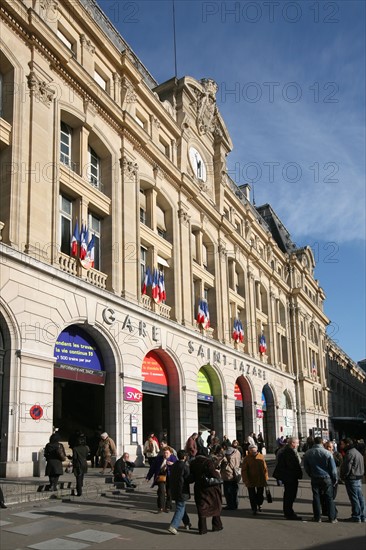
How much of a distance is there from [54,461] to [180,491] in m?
5.53

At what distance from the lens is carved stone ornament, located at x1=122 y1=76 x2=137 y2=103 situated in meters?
26.9

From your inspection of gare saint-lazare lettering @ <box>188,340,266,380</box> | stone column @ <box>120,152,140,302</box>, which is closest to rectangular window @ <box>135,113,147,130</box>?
stone column @ <box>120,152,140,302</box>

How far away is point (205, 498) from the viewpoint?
1014cm

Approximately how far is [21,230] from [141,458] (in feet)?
36.9

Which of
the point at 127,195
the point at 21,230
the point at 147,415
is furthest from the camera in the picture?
the point at 147,415

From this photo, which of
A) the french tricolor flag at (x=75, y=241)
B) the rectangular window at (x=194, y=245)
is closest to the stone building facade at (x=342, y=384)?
the rectangular window at (x=194, y=245)

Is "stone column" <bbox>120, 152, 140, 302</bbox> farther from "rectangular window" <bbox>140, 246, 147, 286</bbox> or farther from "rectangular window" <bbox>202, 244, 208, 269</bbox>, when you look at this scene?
"rectangular window" <bbox>202, 244, 208, 269</bbox>

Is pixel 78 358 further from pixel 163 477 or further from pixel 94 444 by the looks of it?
pixel 163 477

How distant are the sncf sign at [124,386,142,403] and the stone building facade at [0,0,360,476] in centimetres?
8

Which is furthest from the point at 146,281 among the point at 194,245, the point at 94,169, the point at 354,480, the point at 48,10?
the point at 354,480

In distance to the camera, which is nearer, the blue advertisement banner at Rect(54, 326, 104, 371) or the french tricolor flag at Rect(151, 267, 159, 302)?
the blue advertisement banner at Rect(54, 326, 104, 371)

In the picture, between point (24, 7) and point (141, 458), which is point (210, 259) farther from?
point (24, 7)

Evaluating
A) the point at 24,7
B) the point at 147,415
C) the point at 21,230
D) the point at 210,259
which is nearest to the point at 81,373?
the point at 21,230

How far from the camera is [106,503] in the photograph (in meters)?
13.8
